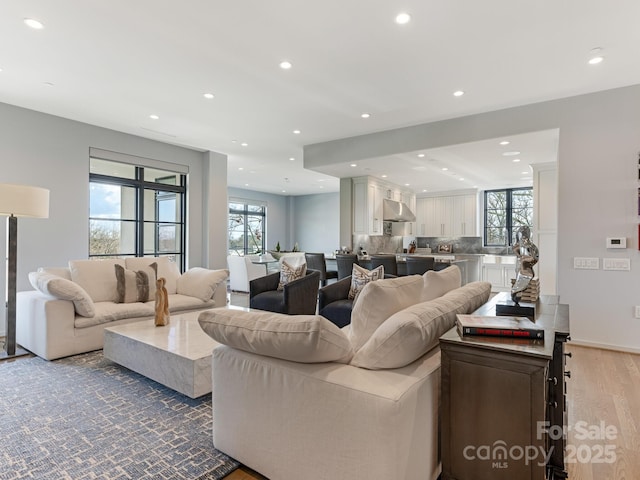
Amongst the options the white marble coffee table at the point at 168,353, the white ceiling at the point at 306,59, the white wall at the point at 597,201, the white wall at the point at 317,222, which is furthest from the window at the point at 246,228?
the white wall at the point at 597,201

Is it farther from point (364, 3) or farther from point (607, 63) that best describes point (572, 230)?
point (364, 3)

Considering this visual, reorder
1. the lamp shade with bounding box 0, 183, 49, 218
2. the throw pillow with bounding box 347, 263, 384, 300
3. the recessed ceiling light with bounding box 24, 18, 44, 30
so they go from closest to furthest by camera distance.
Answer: the recessed ceiling light with bounding box 24, 18, 44, 30 < the lamp shade with bounding box 0, 183, 49, 218 < the throw pillow with bounding box 347, 263, 384, 300

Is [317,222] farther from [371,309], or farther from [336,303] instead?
[371,309]

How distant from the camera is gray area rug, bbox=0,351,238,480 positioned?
1.77m

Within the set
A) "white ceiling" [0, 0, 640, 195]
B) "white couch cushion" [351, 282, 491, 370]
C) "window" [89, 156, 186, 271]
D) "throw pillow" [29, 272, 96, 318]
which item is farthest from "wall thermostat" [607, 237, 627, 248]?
"window" [89, 156, 186, 271]

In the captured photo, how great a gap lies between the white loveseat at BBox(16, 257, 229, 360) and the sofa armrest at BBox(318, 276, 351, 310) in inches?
59.0

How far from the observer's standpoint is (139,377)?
2.94 metres

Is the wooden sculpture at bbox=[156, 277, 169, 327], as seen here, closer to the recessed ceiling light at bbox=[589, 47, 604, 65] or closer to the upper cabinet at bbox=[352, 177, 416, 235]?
the recessed ceiling light at bbox=[589, 47, 604, 65]

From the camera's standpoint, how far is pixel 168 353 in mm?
Result: 2557

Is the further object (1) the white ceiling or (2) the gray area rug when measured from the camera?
(1) the white ceiling

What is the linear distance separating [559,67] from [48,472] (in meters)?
4.92

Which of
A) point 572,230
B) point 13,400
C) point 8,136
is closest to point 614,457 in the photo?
point 572,230

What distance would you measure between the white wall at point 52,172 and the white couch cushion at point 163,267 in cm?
125

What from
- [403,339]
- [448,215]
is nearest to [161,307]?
[403,339]
